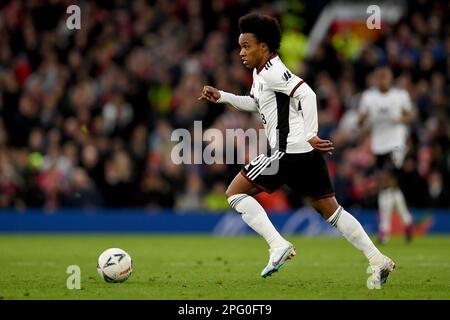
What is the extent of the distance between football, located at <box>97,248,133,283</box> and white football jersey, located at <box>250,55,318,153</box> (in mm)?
1907

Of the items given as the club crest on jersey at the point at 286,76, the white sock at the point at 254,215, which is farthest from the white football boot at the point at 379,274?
the club crest on jersey at the point at 286,76

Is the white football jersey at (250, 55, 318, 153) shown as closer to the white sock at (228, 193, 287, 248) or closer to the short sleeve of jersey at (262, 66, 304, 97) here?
the short sleeve of jersey at (262, 66, 304, 97)

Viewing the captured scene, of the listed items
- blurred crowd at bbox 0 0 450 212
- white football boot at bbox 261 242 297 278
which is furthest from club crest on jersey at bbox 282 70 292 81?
blurred crowd at bbox 0 0 450 212

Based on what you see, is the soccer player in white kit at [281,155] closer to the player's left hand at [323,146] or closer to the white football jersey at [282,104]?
the white football jersey at [282,104]

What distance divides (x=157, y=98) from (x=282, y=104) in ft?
40.3

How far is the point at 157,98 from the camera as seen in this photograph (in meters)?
21.8

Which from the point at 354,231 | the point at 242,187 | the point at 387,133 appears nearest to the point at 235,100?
the point at 242,187

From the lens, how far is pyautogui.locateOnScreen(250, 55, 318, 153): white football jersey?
375 inches

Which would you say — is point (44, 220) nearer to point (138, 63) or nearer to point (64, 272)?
point (138, 63)

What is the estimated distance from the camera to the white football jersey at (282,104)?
952cm

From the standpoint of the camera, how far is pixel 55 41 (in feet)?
73.4

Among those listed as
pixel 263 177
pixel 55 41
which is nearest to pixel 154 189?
pixel 55 41

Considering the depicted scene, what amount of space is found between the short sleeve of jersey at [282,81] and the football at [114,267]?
2.28 m

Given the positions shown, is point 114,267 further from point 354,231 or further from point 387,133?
point 387,133
